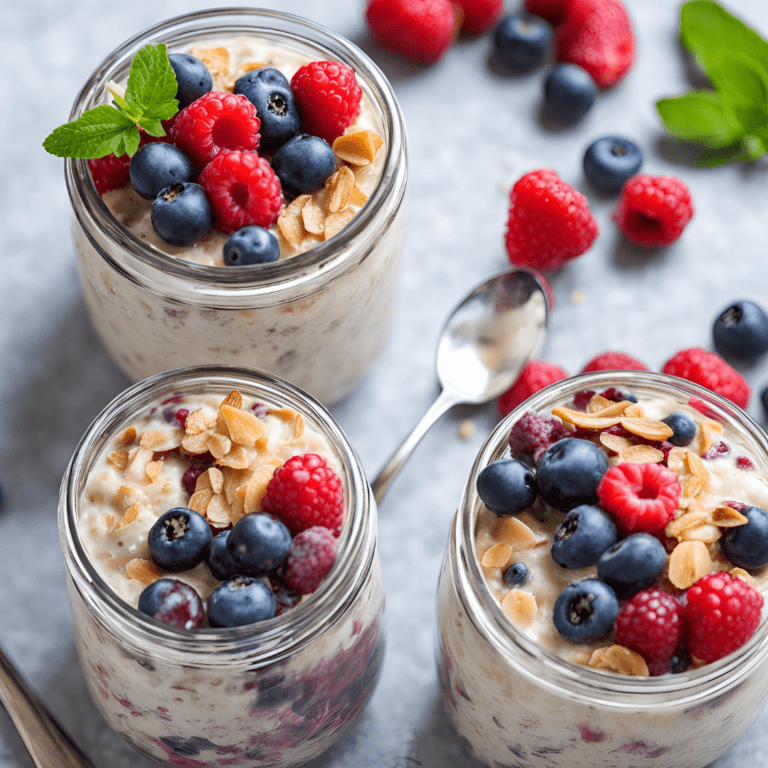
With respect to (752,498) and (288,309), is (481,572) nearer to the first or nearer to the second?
(752,498)

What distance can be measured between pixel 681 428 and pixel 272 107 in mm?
727

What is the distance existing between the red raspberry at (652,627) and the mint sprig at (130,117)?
35.0 inches

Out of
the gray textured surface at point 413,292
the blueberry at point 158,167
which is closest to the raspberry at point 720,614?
the gray textured surface at point 413,292

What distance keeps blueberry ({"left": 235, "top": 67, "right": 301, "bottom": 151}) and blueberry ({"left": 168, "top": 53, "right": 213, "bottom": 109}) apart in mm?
51

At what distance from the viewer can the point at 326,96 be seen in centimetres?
142

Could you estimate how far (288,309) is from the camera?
142 centimetres

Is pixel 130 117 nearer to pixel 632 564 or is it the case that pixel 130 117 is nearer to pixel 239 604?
pixel 239 604

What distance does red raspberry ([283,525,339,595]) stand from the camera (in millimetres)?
1141

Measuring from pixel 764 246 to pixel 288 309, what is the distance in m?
1.06

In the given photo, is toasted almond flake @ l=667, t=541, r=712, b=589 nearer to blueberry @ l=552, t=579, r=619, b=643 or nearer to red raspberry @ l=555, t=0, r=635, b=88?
blueberry @ l=552, t=579, r=619, b=643

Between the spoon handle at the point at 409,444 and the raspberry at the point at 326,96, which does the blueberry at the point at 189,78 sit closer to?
the raspberry at the point at 326,96

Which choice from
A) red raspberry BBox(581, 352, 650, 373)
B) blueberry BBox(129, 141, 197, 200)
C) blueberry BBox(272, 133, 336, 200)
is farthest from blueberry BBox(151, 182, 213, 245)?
red raspberry BBox(581, 352, 650, 373)

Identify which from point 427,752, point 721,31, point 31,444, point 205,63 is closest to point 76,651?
point 31,444

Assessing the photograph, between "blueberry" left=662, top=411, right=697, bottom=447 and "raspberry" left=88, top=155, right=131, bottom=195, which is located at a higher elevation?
"blueberry" left=662, top=411, right=697, bottom=447
